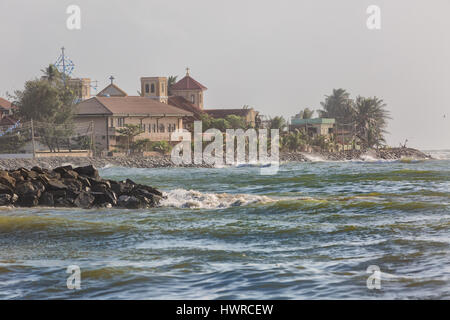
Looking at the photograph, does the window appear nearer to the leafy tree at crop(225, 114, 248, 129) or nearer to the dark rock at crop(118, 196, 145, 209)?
the leafy tree at crop(225, 114, 248, 129)

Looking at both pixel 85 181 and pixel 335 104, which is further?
pixel 335 104

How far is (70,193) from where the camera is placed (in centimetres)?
2289

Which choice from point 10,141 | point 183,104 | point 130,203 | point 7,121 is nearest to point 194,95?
point 183,104

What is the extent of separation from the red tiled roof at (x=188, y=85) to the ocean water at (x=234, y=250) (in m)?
79.6

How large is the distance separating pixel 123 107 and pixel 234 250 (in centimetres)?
5920

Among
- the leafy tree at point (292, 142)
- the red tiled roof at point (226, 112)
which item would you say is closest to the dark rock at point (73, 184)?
the leafy tree at point (292, 142)

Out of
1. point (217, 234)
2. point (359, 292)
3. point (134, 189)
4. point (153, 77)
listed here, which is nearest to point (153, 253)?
point (217, 234)

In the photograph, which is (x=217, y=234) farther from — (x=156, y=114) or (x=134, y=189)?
(x=156, y=114)

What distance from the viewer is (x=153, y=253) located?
12844 millimetres

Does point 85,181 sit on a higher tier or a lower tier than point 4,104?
lower

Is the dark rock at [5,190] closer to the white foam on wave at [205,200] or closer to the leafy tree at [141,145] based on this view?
the white foam on wave at [205,200]

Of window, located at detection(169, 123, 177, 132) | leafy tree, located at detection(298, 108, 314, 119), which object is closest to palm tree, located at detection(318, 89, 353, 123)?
leafy tree, located at detection(298, 108, 314, 119)

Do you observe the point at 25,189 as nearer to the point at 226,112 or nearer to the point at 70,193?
the point at 70,193
